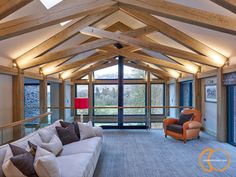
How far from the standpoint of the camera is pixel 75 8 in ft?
14.5

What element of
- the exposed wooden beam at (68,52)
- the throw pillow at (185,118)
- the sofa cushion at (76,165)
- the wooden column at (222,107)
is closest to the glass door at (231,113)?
the wooden column at (222,107)

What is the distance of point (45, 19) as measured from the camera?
4180 mm

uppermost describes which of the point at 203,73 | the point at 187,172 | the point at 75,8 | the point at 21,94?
the point at 75,8

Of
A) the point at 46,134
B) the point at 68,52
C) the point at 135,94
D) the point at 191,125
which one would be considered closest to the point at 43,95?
the point at 68,52

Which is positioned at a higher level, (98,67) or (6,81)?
(98,67)

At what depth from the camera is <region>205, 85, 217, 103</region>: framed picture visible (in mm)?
7375

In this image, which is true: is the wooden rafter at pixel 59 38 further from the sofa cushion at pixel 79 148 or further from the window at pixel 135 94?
the window at pixel 135 94

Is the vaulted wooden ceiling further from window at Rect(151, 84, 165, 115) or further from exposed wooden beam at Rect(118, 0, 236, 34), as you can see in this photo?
window at Rect(151, 84, 165, 115)

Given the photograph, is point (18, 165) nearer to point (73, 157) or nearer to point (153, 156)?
point (73, 157)

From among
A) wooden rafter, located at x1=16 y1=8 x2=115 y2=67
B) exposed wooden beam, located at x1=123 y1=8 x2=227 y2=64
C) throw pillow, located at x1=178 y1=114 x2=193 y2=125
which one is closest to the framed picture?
throw pillow, located at x1=178 y1=114 x2=193 y2=125

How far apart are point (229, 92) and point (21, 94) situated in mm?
6355

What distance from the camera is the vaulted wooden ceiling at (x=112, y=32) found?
158 inches

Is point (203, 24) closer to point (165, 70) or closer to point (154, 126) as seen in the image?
point (154, 126)

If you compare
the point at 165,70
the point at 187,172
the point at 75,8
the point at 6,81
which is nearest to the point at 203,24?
the point at 75,8
